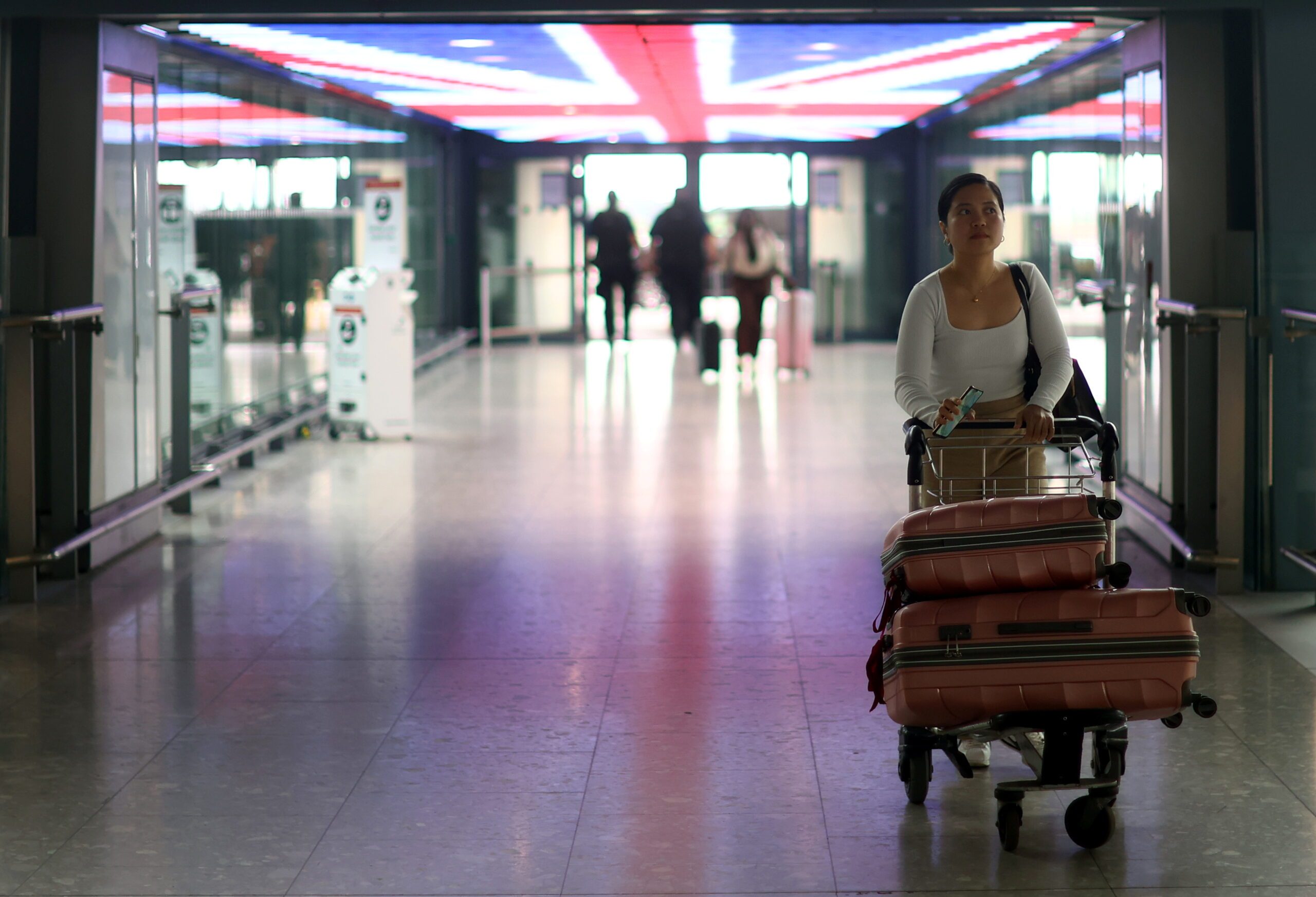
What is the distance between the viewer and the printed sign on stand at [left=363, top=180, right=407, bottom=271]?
1203cm

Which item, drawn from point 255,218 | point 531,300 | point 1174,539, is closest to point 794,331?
point 531,300

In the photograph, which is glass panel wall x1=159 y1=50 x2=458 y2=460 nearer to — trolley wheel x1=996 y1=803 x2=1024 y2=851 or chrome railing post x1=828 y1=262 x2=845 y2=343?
trolley wheel x1=996 y1=803 x2=1024 y2=851

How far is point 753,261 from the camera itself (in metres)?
16.1

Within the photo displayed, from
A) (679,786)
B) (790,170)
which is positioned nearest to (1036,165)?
(679,786)

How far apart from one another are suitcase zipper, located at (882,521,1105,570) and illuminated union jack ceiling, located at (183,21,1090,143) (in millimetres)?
4016

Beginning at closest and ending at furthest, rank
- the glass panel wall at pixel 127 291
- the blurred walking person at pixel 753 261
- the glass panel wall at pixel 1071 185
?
the glass panel wall at pixel 127 291, the glass panel wall at pixel 1071 185, the blurred walking person at pixel 753 261

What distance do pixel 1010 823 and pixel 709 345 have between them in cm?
1282

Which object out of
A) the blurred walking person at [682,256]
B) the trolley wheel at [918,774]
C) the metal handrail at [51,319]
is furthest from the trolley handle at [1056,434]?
the blurred walking person at [682,256]

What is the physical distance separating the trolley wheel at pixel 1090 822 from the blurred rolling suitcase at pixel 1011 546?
52 cm

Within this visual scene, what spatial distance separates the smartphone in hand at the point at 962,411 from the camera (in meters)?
3.84

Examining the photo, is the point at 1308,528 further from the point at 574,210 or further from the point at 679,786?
the point at 574,210

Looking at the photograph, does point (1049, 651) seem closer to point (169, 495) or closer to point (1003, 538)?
point (1003, 538)

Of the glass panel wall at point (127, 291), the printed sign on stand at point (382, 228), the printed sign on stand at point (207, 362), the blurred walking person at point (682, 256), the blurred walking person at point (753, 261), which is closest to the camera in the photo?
the glass panel wall at point (127, 291)

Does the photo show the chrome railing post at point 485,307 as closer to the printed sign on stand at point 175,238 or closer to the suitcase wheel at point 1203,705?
the printed sign on stand at point 175,238
